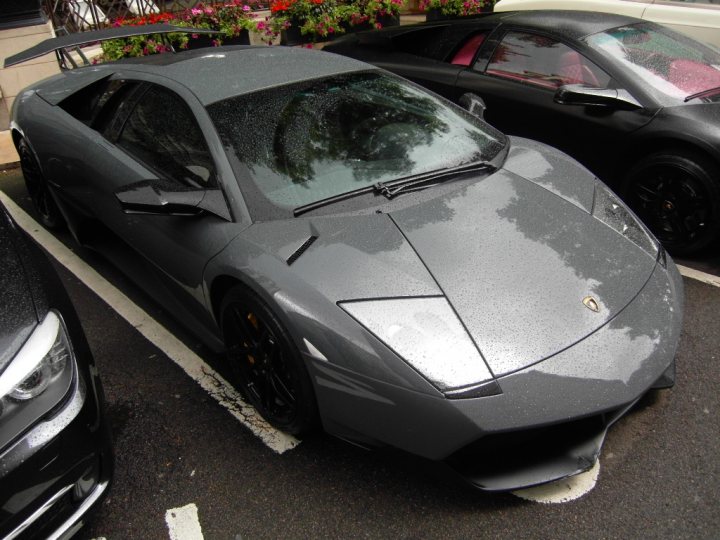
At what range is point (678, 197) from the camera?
138 inches

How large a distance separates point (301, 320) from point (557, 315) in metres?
0.85

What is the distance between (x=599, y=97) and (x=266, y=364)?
8.29ft

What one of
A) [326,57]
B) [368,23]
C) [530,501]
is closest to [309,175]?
[326,57]

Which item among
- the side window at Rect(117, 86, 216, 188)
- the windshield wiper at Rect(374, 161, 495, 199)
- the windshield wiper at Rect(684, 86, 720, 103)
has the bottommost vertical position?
the windshield wiper at Rect(684, 86, 720, 103)

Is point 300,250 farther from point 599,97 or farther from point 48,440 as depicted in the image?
point 599,97

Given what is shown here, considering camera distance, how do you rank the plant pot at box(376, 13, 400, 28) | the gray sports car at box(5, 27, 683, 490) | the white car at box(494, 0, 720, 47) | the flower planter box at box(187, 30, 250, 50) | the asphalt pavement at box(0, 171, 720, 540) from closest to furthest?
the gray sports car at box(5, 27, 683, 490), the asphalt pavement at box(0, 171, 720, 540), the white car at box(494, 0, 720, 47), the flower planter box at box(187, 30, 250, 50), the plant pot at box(376, 13, 400, 28)

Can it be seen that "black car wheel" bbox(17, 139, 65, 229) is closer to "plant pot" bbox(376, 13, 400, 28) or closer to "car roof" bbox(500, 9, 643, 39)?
"car roof" bbox(500, 9, 643, 39)

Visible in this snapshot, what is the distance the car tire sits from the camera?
2172 mm

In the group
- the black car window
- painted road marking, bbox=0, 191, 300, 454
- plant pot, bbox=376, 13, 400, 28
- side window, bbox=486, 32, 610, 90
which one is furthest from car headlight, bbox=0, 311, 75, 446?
plant pot, bbox=376, 13, 400, 28

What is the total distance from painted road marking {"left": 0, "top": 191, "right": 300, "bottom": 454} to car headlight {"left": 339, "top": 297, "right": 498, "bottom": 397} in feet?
2.46

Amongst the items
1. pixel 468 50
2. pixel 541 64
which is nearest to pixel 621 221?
pixel 541 64

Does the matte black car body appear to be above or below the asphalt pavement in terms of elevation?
above

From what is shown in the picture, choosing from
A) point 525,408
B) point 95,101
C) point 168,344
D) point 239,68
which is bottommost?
point 168,344

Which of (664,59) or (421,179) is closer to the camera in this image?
(421,179)
